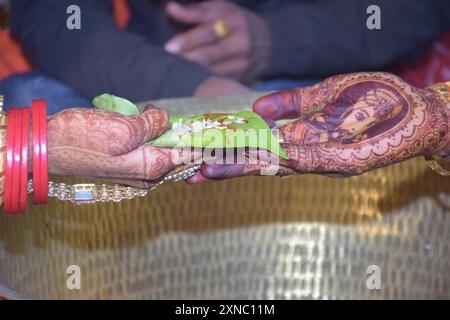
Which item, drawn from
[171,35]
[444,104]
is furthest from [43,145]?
[171,35]

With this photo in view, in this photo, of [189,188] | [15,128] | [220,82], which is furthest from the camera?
[220,82]

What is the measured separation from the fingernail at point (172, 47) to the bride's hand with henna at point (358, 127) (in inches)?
20.2

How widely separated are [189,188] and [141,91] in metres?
0.21

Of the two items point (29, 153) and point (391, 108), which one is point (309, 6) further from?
point (29, 153)

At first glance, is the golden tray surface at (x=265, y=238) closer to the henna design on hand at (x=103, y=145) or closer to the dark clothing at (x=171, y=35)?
the dark clothing at (x=171, y=35)

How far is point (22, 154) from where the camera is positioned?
23.1 inches

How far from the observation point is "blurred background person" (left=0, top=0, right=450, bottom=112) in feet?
3.82

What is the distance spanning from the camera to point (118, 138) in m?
0.61

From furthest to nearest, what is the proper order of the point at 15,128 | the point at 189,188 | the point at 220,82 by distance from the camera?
the point at 220,82 < the point at 189,188 < the point at 15,128

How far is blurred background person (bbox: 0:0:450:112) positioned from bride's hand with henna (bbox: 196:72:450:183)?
47 cm

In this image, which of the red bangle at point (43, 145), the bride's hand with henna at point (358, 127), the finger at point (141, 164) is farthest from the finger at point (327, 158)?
the red bangle at point (43, 145)

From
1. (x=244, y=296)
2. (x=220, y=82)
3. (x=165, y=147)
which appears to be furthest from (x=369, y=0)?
(x=165, y=147)

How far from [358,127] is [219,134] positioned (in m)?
0.14

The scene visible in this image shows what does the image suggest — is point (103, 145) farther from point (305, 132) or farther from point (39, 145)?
point (305, 132)
